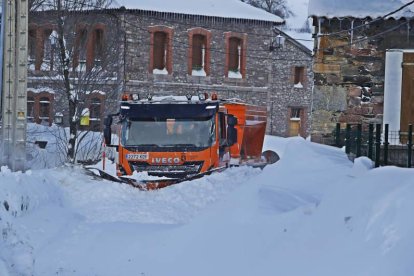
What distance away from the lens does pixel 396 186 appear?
794 cm

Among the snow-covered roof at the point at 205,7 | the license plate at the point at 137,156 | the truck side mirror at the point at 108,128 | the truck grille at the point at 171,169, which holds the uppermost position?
the snow-covered roof at the point at 205,7

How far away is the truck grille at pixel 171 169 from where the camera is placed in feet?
55.5

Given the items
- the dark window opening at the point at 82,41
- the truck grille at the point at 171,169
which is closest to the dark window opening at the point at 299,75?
the dark window opening at the point at 82,41

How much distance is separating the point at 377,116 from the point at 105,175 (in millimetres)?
6131

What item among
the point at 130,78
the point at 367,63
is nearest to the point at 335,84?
the point at 367,63

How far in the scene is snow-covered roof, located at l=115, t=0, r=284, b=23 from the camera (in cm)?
3588

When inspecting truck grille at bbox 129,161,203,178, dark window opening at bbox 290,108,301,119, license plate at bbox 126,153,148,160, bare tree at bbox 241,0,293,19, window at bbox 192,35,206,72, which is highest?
bare tree at bbox 241,0,293,19

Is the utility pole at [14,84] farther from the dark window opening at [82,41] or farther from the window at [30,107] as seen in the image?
the window at [30,107]

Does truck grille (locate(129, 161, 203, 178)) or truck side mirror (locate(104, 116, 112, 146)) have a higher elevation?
truck side mirror (locate(104, 116, 112, 146))

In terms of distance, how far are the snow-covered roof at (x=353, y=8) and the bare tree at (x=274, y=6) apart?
5300 centimetres

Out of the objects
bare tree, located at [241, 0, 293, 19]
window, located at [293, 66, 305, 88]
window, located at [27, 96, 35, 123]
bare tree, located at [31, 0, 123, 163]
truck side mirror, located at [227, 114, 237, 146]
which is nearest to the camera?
truck side mirror, located at [227, 114, 237, 146]

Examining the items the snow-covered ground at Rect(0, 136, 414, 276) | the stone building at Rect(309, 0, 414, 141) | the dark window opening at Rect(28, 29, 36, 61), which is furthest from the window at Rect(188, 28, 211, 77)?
the snow-covered ground at Rect(0, 136, 414, 276)

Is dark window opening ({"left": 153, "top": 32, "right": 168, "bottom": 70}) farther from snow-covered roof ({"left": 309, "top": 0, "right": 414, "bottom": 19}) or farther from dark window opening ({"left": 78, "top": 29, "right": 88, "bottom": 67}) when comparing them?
snow-covered roof ({"left": 309, "top": 0, "right": 414, "bottom": 19})

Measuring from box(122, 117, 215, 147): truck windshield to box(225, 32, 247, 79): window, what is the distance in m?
21.6
